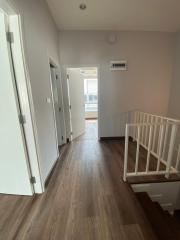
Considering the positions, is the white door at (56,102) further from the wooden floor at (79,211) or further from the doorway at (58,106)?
the wooden floor at (79,211)

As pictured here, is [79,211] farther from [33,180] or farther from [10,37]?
[10,37]

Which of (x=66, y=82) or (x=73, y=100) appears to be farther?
(x=73, y=100)

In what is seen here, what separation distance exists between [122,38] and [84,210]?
373cm

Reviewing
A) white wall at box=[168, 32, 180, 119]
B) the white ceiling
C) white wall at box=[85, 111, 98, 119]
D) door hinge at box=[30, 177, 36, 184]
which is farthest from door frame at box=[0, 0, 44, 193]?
white wall at box=[85, 111, 98, 119]

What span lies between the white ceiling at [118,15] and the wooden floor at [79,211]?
3.04 metres

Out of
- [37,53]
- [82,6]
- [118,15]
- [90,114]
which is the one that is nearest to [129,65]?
[118,15]

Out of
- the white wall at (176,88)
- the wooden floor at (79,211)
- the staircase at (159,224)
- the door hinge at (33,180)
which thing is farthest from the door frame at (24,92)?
the white wall at (176,88)

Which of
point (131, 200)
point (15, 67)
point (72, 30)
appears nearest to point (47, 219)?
point (131, 200)

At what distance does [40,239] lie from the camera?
1.20 metres

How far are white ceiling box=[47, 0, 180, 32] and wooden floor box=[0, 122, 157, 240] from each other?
3044mm

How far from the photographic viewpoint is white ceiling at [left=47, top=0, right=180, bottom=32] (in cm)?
226

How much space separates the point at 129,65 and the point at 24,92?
2852mm

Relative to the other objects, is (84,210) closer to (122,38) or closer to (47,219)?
(47,219)

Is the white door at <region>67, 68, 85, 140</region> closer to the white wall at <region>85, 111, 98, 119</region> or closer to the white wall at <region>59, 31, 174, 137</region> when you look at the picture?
the white wall at <region>59, 31, 174, 137</region>
